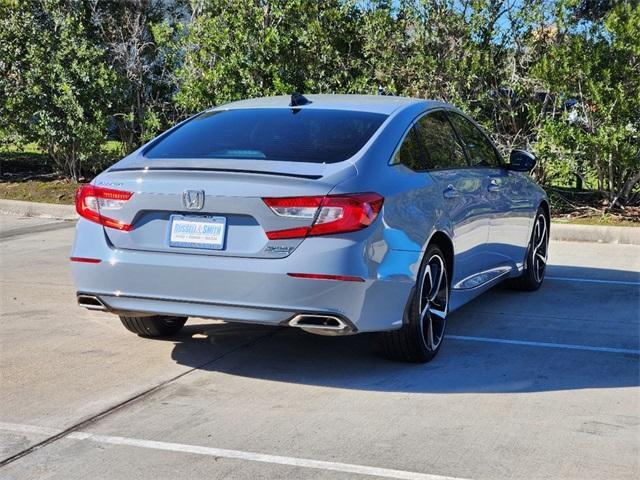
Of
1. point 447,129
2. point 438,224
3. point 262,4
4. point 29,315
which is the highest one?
→ point 262,4

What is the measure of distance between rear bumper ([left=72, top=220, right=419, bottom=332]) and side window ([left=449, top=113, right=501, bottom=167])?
1.87 meters

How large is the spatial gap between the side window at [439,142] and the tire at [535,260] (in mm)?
1668

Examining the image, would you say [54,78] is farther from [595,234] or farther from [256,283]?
[256,283]

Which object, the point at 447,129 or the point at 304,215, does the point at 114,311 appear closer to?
the point at 304,215

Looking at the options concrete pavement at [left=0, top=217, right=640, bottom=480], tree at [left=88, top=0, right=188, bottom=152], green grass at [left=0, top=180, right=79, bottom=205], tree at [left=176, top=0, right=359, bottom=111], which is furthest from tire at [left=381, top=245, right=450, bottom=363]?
tree at [left=88, top=0, right=188, bottom=152]

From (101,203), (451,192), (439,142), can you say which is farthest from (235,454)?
(439,142)

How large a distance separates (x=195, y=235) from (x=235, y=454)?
136 cm

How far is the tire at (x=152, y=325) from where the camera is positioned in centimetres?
654

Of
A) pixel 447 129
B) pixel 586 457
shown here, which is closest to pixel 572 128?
pixel 447 129

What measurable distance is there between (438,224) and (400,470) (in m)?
2.11

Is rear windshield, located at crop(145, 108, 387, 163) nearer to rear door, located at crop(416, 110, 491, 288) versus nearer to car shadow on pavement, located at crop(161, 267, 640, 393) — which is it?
rear door, located at crop(416, 110, 491, 288)

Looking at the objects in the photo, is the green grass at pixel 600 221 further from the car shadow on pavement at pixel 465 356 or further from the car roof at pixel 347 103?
the car roof at pixel 347 103

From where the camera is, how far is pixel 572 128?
12.3 meters

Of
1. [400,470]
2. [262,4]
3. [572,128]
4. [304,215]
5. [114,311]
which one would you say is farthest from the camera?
[262,4]
